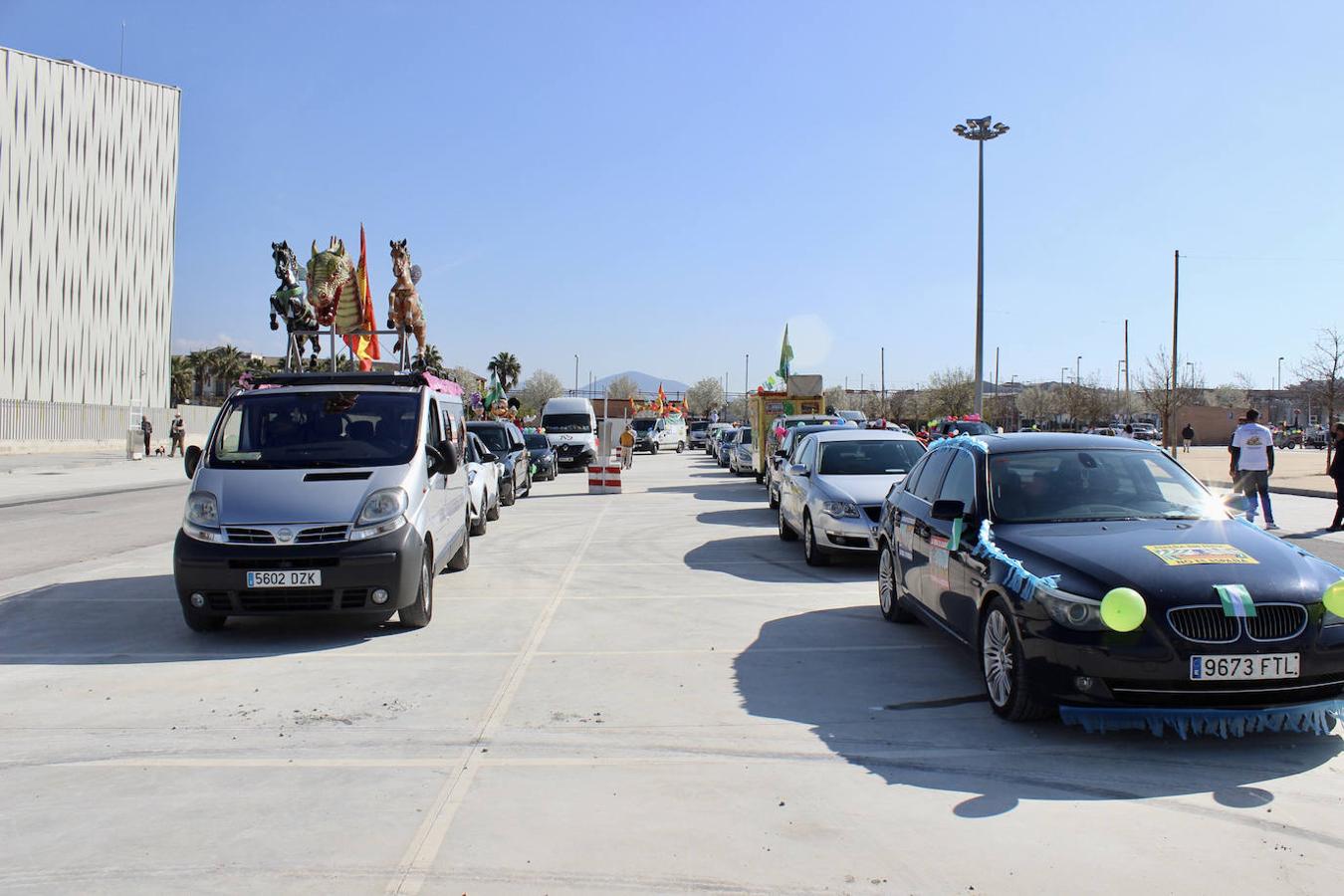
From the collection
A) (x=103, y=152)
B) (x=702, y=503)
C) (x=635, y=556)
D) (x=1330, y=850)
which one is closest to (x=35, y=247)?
(x=103, y=152)

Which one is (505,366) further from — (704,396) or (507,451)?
(507,451)

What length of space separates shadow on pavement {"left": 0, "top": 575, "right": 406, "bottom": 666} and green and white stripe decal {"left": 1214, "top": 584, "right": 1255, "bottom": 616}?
229 inches

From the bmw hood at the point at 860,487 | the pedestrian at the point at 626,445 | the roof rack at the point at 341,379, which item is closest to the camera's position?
the roof rack at the point at 341,379

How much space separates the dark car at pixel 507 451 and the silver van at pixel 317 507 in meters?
10.3

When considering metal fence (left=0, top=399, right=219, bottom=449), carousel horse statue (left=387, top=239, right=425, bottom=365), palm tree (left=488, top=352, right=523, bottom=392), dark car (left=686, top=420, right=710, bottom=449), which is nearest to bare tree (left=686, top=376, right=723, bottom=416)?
palm tree (left=488, top=352, right=523, bottom=392)

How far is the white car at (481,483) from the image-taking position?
14.5 meters

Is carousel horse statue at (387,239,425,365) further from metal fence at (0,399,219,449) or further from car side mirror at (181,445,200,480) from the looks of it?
metal fence at (0,399,219,449)

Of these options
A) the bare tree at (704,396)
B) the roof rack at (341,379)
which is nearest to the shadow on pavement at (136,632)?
the roof rack at (341,379)

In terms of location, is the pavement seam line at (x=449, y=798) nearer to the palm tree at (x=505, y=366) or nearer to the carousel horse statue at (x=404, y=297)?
the carousel horse statue at (x=404, y=297)

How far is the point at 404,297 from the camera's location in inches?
912

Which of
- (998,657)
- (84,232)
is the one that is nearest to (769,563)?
(998,657)

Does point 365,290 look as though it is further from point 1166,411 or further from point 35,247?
point 1166,411

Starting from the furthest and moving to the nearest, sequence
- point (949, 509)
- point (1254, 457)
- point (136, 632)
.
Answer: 1. point (1254, 457)
2. point (136, 632)
3. point (949, 509)

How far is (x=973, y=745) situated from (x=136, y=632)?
21.1ft
